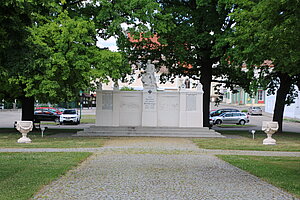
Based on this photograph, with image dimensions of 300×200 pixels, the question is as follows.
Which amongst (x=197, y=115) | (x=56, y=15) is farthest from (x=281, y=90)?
(x=56, y=15)

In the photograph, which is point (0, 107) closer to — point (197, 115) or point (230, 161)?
point (197, 115)

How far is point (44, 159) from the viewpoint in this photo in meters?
13.5

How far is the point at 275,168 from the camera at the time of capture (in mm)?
12164

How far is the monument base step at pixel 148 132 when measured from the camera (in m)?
25.8

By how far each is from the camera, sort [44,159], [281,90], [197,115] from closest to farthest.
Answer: [44,159], [197,115], [281,90]

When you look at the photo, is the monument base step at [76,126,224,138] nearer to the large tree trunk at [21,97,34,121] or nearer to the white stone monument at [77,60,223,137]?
the white stone monument at [77,60,223,137]

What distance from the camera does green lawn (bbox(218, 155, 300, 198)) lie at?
9564 mm

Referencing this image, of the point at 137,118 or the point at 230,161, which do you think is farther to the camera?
the point at 137,118

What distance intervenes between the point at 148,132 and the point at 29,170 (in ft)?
50.4

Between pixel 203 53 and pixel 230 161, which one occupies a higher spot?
pixel 203 53

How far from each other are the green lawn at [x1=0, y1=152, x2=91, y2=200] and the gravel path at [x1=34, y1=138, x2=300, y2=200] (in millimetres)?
295

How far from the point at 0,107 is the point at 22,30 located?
73.9 meters

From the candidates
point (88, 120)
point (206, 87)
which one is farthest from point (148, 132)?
point (88, 120)

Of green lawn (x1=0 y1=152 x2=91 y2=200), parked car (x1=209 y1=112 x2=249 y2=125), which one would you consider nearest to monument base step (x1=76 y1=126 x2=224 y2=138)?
green lawn (x1=0 y1=152 x2=91 y2=200)
